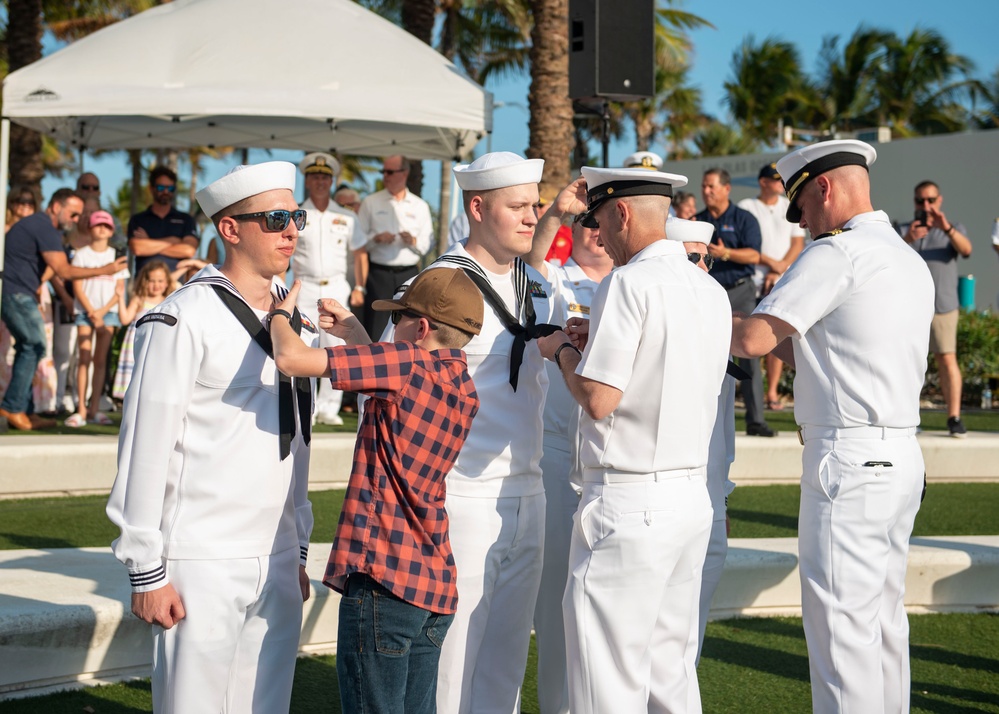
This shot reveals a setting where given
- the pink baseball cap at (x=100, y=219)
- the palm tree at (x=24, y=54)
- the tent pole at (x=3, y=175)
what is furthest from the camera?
the palm tree at (x=24, y=54)

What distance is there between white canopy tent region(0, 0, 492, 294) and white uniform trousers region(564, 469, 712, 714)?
19.7ft

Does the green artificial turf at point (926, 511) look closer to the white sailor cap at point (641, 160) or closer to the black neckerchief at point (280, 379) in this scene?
the white sailor cap at point (641, 160)

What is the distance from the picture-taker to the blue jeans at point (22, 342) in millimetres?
8312

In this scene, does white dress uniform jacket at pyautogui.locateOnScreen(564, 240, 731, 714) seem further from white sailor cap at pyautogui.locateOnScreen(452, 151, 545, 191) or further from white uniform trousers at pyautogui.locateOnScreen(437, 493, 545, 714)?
white sailor cap at pyautogui.locateOnScreen(452, 151, 545, 191)

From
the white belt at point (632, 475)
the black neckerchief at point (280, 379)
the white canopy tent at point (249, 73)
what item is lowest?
the white belt at point (632, 475)

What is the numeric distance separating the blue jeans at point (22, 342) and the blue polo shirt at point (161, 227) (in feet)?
4.01

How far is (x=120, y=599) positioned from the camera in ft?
14.2

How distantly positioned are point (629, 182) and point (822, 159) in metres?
0.87

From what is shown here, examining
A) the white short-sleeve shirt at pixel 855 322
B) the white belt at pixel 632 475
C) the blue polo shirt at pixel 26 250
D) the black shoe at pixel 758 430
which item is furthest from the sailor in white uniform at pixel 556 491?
the blue polo shirt at pixel 26 250

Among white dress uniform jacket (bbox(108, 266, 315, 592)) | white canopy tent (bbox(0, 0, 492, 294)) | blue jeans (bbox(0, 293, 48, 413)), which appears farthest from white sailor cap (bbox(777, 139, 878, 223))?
blue jeans (bbox(0, 293, 48, 413))

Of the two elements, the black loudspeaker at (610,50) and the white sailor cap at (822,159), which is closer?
the white sailor cap at (822,159)

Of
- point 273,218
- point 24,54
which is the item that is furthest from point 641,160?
point 24,54

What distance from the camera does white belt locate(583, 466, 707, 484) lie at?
3.17 metres

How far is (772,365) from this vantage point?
10547mm
